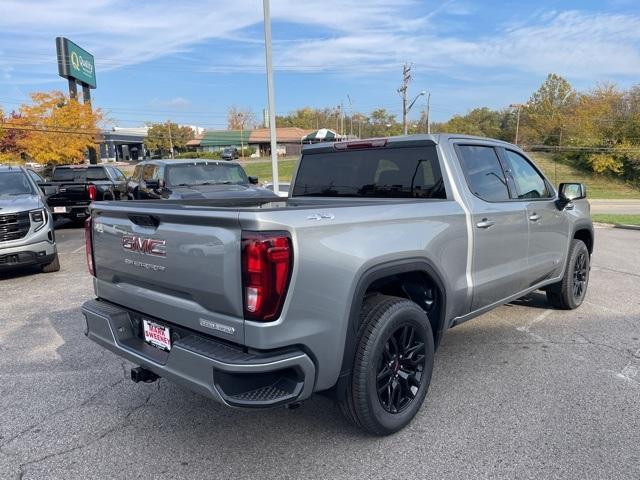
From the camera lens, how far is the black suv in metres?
9.89

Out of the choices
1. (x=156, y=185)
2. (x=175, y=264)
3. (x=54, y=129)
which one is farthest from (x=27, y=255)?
(x=54, y=129)

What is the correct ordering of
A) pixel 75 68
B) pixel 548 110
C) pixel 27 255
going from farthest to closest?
1. pixel 548 110
2. pixel 75 68
3. pixel 27 255

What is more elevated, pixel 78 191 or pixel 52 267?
pixel 78 191

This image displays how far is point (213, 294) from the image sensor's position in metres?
2.56

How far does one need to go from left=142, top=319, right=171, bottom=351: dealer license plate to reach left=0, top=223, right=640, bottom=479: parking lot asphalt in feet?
2.08

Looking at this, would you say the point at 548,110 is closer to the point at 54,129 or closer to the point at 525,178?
the point at 54,129

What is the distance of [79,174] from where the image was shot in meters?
14.0

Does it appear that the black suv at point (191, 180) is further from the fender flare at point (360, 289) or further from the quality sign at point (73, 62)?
the quality sign at point (73, 62)

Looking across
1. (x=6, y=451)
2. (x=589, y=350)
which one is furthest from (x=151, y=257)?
(x=589, y=350)

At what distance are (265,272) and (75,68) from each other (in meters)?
38.1

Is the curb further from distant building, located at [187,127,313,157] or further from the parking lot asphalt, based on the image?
distant building, located at [187,127,313,157]

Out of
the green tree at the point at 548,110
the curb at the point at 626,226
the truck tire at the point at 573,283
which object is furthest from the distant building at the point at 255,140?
the truck tire at the point at 573,283

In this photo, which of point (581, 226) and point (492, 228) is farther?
point (581, 226)

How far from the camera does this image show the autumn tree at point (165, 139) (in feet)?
290
